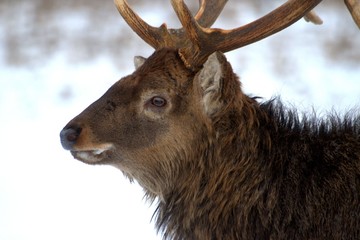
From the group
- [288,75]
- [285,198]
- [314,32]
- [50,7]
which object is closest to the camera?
[285,198]

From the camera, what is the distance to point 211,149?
3.12 metres

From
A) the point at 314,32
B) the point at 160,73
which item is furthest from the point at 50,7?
the point at 160,73

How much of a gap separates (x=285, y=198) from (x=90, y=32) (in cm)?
499

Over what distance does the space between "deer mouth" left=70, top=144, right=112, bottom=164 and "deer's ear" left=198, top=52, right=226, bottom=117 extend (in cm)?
39

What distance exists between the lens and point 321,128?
10.4 ft

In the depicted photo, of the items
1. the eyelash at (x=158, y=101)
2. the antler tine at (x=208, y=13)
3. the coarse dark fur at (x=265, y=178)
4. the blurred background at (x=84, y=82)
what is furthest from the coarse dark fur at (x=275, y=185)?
the blurred background at (x=84, y=82)

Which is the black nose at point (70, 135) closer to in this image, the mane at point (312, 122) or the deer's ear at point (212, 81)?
the deer's ear at point (212, 81)

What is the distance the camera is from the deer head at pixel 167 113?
3080mm

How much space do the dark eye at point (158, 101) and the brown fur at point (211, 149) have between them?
16 millimetres

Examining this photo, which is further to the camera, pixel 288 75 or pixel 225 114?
pixel 288 75

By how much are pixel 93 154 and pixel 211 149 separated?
1.41ft

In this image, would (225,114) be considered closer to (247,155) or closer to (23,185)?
(247,155)

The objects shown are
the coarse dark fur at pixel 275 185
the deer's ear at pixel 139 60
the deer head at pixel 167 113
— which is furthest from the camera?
the deer's ear at pixel 139 60

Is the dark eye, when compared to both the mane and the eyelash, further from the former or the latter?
the mane
